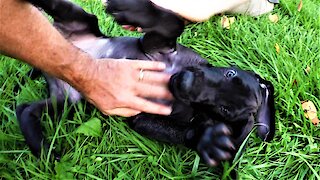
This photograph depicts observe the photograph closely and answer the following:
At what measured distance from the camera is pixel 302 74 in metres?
2.73

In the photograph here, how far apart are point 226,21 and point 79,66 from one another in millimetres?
1193

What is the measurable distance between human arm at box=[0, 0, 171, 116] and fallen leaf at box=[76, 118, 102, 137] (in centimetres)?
11

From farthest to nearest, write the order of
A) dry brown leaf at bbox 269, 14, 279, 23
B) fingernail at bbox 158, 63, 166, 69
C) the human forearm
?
dry brown leaf at bbox 269, 14, 279, 23, fingernail at bbox 158, 63, 166, 69, the human forearm

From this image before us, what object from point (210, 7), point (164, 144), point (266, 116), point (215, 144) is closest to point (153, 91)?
point (164, 144)

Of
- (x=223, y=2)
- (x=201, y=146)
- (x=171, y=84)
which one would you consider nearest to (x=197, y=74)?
(x=171, y=84)

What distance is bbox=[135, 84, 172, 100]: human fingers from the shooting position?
7.52 ft

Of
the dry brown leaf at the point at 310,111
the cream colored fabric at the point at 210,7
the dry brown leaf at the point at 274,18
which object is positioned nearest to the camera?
the dry brown leaf at the point at 310,111

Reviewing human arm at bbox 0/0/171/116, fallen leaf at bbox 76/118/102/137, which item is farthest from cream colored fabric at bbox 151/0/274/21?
fallen leaf at bbox 76/118/102/137

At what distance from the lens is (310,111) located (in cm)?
255

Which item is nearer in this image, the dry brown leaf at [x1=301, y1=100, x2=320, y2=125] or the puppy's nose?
the puppy's nose

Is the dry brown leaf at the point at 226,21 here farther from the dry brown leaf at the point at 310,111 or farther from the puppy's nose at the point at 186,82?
the puppy's nose at the point at 186,82

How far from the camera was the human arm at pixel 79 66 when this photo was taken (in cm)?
210

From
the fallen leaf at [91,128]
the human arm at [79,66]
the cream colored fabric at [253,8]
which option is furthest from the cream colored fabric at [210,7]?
the fallen leaf at [91,128]

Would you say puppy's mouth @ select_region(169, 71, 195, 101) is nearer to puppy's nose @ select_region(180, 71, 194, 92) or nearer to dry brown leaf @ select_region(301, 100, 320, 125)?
puppy's nose @ select_region(180, 71, 194, 92)
